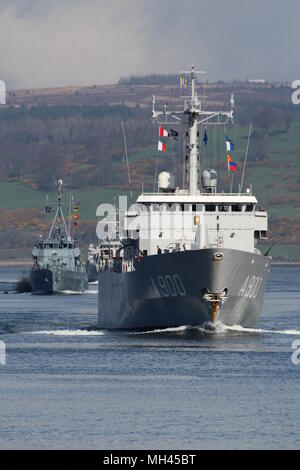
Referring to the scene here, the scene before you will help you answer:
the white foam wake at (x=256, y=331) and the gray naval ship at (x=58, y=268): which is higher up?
the gray naval ship at (x=58, y=268)

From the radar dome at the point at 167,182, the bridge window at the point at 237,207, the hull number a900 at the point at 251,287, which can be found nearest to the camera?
the hull number a900 at the point at 251,287

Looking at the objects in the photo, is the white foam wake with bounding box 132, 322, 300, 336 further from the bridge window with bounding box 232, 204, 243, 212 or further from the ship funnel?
the ship funnel

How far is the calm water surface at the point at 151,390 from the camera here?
4138 cm

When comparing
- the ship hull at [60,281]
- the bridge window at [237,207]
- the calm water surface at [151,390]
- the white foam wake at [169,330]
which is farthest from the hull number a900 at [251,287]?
the ship hull at [60,281]

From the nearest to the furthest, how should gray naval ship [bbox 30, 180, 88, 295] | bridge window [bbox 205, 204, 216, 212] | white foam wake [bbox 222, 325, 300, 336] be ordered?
white foam wake [bbox 222, 325, 300, 336] < bridge window [bbox 205, 204, 216, 212] < gray naval ship [bbox 30, 180, 88, 295]

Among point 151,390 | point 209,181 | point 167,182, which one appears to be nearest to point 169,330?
point 167,182

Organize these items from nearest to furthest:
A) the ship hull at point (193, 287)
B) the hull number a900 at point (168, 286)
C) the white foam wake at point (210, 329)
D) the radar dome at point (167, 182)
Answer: the ship hull at point (193, 287)
the hull number a900 at point (168, 286)
the white foam wake at point (210, 329)
the radar dome at point (167, 182)

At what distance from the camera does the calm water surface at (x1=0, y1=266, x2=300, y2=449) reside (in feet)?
136

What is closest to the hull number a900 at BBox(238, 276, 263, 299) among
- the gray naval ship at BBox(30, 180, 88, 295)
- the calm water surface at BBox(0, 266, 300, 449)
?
the calm water surface at BBox(0, 266, 300, 449)

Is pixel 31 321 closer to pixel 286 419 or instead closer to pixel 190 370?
pixel 190 370

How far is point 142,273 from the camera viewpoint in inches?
2761

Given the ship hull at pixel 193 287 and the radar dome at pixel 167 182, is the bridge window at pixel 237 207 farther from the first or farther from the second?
the radar dome at pixel 167 182

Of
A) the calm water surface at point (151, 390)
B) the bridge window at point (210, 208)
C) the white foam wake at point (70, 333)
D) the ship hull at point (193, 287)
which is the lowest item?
the calm water surface at point (151, 390)
